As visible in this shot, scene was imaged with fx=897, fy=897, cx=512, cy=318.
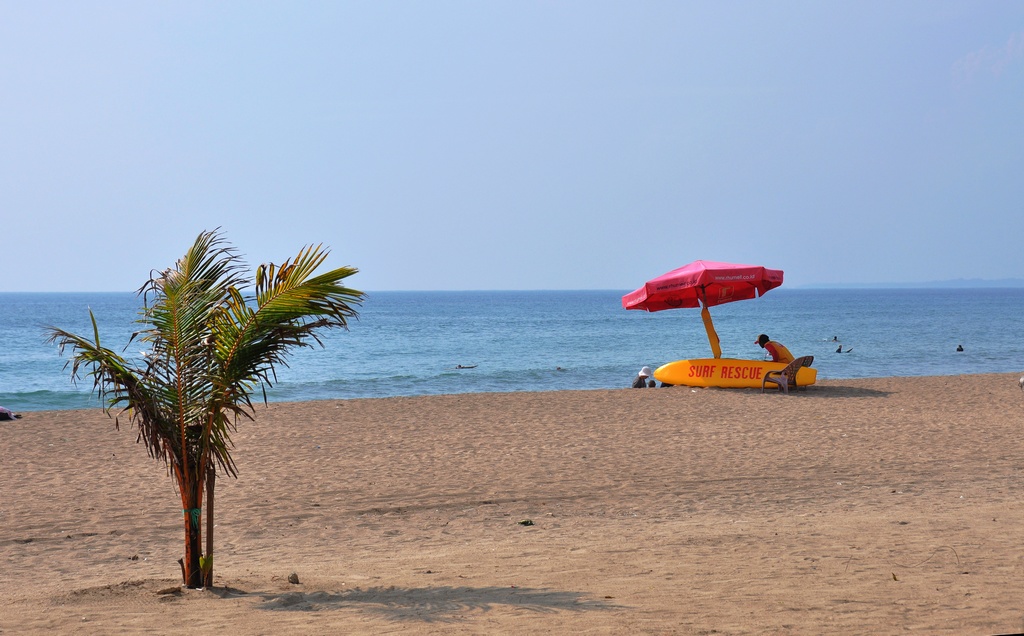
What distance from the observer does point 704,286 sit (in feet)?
53.4

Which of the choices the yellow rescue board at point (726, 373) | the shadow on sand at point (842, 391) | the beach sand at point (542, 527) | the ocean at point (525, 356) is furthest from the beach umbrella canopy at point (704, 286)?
the ocean at point (525, 356)

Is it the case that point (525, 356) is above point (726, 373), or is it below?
below

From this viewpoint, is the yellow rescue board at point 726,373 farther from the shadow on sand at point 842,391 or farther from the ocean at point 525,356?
the ocean at point 525,356

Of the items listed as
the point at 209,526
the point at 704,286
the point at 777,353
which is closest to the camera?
the point at 209,526

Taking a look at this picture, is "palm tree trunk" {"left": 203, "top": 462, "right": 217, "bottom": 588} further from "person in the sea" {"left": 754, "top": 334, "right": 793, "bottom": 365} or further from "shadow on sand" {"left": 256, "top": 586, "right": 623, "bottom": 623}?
"person in the sea" {"left": 754, "top": 334, "right": 793, "bottom": 365}

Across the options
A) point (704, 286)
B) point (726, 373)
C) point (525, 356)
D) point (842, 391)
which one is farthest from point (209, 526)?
point (525, 356)

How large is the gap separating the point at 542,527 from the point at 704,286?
9885mm

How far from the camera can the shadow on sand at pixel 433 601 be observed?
15.9 feet

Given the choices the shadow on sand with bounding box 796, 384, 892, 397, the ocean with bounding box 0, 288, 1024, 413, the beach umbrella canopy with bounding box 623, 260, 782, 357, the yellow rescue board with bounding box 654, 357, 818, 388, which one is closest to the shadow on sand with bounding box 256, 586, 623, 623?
the ocean with bounding box 0, 288, 1024, 413

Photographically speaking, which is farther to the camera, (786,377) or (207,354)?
(786,377)

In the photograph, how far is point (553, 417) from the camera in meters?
13.8

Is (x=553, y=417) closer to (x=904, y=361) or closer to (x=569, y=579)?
(x=569, y=579)

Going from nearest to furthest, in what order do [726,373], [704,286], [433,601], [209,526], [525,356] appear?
1. [433,601]
2. [209,526]
3. [704,286]
4. [726,373]
5. [525,356]

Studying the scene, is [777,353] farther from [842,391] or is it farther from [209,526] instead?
[209,526]
